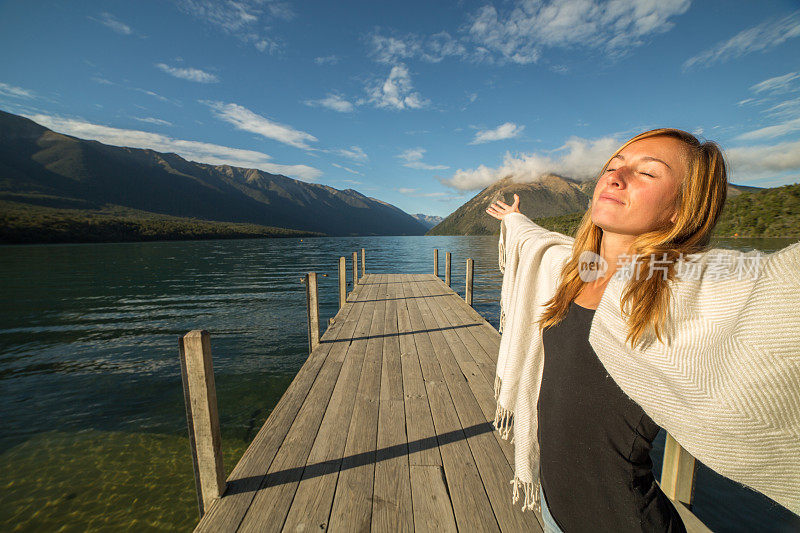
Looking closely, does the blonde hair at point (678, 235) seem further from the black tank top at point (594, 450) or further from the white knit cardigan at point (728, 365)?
the black tank top at point (594, 450)

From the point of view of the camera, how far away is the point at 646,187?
1.10m

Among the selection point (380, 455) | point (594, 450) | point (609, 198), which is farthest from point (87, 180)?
point (594, 450)

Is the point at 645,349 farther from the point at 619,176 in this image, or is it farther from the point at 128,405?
the point at 128,405

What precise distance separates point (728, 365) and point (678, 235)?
55cm

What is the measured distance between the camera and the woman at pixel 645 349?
0.64 m

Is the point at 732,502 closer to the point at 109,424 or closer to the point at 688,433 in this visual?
the point at 688,433

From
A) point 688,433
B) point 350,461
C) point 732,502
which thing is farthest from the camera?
point 732,502

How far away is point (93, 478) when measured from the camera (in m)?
4.49

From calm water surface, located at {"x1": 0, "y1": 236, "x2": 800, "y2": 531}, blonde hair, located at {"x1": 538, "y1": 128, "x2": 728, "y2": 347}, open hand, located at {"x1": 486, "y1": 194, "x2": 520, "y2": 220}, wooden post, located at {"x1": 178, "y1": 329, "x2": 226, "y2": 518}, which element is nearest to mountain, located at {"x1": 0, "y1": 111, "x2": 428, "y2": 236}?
calm water surface, located at {"x1": 0, "y1": 236, "x2": 800, "y2": 531}

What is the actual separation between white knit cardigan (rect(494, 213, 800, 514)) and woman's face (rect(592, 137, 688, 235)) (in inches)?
8.7

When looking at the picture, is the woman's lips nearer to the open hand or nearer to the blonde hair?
the blonde hair

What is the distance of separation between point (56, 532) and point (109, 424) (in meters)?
2.41

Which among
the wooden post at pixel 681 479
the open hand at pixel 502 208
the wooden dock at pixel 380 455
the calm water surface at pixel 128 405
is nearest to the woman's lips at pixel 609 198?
the open hand at pixel 502 208

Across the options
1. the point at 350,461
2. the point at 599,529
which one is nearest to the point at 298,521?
the point at 350,461
